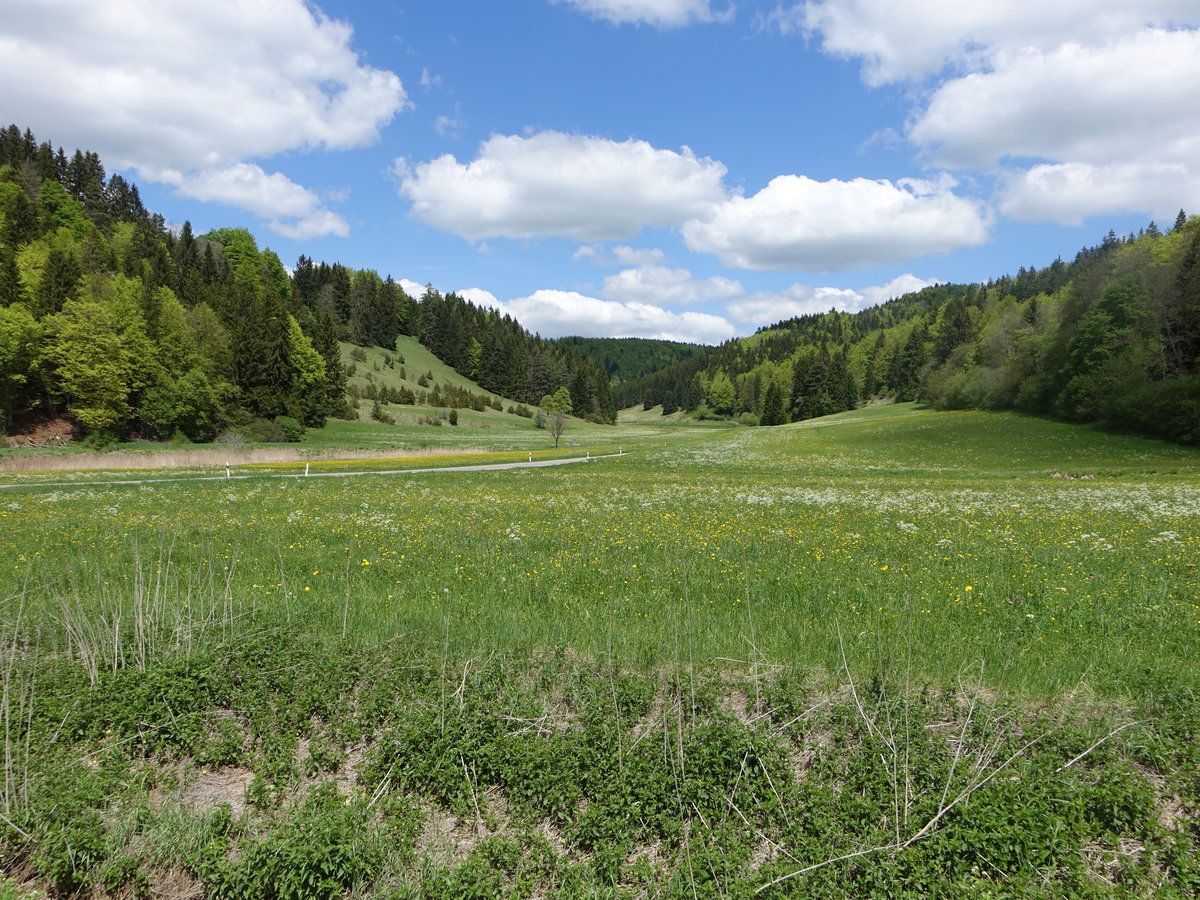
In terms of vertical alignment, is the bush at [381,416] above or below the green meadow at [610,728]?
above

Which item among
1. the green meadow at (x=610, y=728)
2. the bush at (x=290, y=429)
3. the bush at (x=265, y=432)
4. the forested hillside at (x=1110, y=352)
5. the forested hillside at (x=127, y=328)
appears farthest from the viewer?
the bush at (x=290, y=429)

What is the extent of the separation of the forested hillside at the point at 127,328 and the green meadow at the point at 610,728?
2667 inches

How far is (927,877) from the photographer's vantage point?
469cm

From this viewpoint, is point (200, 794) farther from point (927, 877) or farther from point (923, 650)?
point (923, 650)

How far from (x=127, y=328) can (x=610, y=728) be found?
82.6 meters

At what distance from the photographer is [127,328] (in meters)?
66.9

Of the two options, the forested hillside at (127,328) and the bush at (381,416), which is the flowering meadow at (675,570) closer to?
the forested hillside at (127,328)

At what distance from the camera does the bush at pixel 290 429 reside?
7769cm

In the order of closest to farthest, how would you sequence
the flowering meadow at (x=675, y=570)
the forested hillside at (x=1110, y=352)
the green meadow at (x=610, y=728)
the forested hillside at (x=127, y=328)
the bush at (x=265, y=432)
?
the green meadow at (x=610, y=728) < the flowering meadow at (x=675, y=570) < the forested hillside at (x=1110, y=352) < the forested hillside at (x=127, y=328) < the bush at (x=265, y=432)

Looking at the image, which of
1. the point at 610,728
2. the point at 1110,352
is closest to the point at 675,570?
the point at 610,728

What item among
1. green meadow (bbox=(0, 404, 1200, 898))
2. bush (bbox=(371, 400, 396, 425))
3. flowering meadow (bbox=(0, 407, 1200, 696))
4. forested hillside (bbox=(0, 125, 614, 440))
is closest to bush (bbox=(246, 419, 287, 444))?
forested hillside (bbox=(0, 125, 614, 440))

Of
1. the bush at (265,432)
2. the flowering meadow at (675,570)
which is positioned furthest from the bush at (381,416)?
the flowering meadow at (675,570)

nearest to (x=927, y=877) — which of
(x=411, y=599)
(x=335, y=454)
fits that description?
(x=411, y=599)

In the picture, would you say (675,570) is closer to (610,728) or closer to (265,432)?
(610,728)
